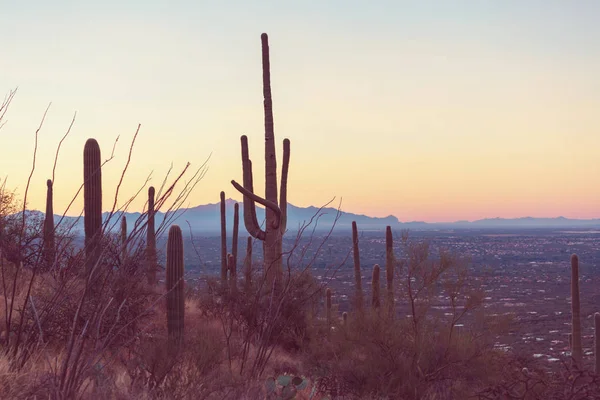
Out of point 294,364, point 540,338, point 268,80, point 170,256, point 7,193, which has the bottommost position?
point 540,338

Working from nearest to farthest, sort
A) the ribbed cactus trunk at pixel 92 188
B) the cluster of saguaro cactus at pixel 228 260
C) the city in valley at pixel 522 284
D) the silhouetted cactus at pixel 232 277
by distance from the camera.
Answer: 1. the ribbed cactus trunk at pixel 92 188
2. the silhouetted cactus at pixel 232 277
3. the cluster of saguaro cactus at pixel 228 260
4. the city in valley at pixel 522 284

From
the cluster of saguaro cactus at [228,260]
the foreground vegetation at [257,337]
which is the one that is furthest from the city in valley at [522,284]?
the foreground vegetation at [257,337]

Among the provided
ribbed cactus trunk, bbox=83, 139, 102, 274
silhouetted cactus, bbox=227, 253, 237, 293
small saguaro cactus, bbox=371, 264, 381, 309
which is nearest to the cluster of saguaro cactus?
silhouetted cactus, bbox=227, 253, 237, 293

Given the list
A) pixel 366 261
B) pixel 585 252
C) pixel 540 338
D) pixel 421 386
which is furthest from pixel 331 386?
pixel 585 252

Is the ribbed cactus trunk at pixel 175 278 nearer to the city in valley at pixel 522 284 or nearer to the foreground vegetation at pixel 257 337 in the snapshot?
the foreground vegetation at pixel 257 337

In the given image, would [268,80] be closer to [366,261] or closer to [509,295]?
[509,295]

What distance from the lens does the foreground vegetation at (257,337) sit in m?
4.57

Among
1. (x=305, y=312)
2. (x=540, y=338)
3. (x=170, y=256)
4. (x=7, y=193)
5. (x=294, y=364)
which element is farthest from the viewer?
(x=540, y=338)

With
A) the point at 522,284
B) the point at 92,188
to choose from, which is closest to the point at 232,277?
the point at 92,188

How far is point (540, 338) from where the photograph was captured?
50.7 meters

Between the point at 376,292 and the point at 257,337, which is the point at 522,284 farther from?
the point at 257,337

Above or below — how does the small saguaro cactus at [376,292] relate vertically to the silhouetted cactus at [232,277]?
below

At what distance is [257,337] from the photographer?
4945mm

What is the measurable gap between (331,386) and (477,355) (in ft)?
13.2
